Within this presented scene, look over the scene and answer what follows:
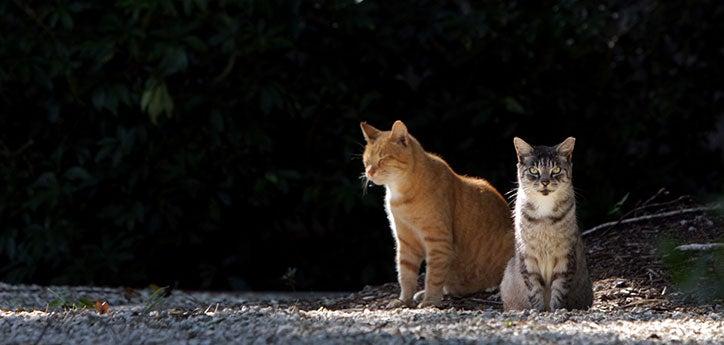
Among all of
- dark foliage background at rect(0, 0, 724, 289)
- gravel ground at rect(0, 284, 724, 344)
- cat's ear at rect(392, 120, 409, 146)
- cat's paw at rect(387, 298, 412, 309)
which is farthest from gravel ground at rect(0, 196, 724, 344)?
dark foliage background at rect(0, 0, 724, 289)

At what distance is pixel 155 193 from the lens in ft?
27.5

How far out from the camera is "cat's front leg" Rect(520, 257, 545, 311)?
562 cm

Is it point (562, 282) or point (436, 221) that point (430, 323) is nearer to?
point (562, 282)

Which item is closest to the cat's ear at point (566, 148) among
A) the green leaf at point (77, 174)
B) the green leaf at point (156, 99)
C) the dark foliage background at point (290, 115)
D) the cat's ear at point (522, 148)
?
the cat's ear at point (522, 148)

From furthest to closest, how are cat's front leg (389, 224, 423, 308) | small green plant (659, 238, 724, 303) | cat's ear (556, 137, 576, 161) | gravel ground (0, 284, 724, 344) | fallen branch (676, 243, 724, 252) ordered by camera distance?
cat's front leg (389, 224, 423, 308)
fallen branch (676, 243, 724, 252)
small green plant (659, 238, 724, 303)
cat's ear (556, 137, 576, 161)
gravel ground (0, 284, 724, 344)

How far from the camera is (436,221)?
615 centimetres

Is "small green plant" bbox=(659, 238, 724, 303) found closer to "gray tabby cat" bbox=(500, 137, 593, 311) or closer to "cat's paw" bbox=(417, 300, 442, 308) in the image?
"gray tabby cat" bbox=(500, 137, 593, 311)

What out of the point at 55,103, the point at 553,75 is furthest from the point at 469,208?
the point at 55,103

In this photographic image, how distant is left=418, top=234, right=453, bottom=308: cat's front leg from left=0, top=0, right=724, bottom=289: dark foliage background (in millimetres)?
1847

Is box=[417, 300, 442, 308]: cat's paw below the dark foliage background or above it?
below

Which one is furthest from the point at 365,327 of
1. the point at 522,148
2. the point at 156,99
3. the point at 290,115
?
the point at 290,115

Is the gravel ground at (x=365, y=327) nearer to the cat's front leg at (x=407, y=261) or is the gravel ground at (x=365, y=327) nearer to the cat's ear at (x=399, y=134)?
the cat's front leg at (x=407, y=261)

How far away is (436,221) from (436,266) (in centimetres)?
21

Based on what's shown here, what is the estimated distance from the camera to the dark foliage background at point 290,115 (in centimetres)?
812
